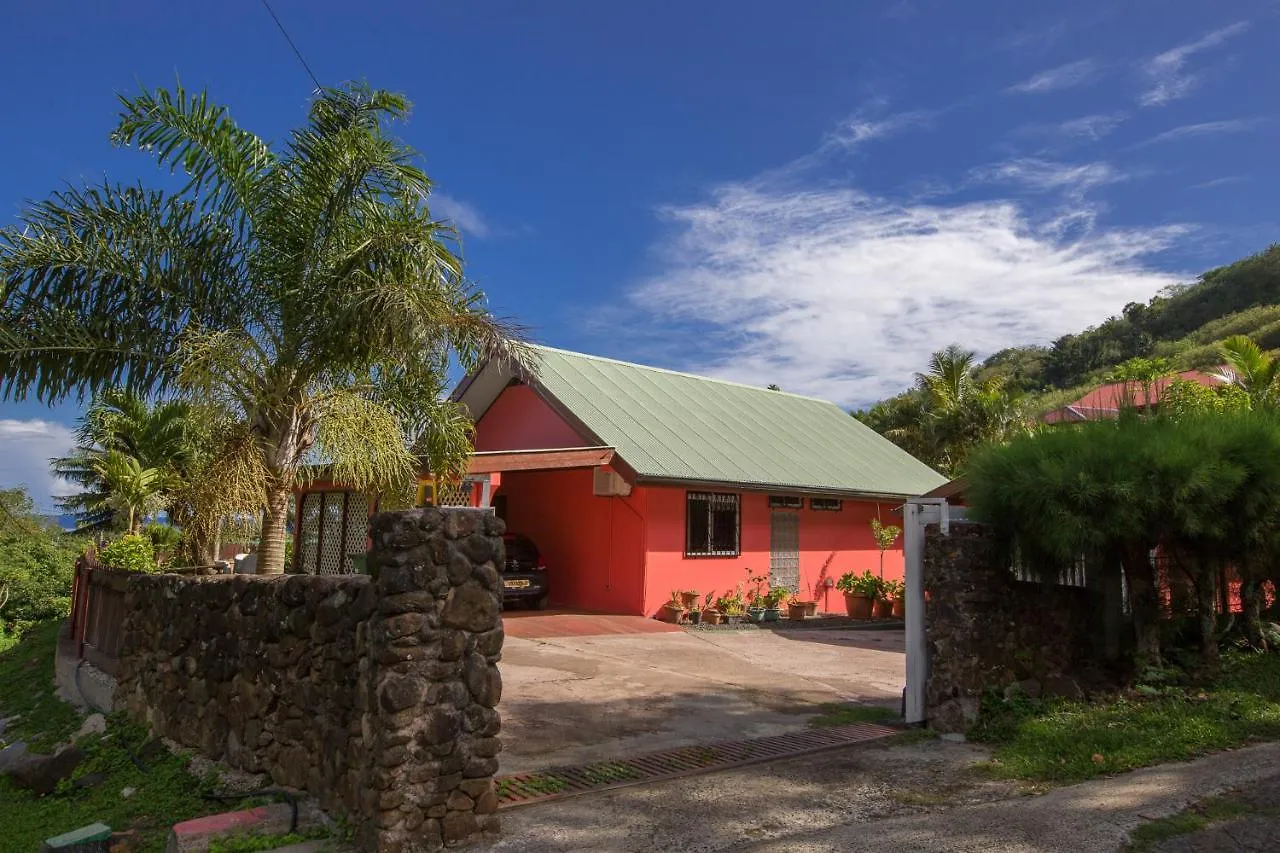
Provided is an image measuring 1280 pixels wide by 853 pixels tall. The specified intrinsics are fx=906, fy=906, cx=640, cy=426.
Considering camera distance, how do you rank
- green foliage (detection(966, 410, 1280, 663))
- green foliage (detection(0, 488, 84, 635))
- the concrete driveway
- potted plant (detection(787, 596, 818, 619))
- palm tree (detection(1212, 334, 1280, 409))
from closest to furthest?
the concrete driveway
green foliage (detection(966, 410, 1280, 663))
palm tree (detection(1212, 334, 1280, 409))
potted plant (detection(787, 596, 818, 619))
green foliage (detection(0, 488, 84, 635))

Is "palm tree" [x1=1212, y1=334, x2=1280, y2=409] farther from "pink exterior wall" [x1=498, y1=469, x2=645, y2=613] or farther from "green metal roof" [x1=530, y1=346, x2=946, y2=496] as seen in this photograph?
"pink exterior wall" [x1=498, y1=469, x2=645, y2=613]

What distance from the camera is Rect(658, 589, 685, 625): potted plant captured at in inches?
623

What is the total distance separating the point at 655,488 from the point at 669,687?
258 inches

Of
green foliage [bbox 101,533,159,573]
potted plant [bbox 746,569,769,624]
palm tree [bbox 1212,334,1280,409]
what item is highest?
palm tree [bbox 1212,334,1280,409]

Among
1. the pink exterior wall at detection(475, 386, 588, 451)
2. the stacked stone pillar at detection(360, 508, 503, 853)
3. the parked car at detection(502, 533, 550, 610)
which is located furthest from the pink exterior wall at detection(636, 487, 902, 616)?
the stacked stone pillar at detection(360, 508, 503, 853)

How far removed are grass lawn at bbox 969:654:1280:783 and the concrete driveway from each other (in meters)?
1.78

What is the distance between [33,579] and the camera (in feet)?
79.3

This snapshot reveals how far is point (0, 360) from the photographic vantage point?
8.63 meters

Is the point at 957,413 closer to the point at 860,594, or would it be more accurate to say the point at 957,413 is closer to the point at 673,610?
the point at 860,594

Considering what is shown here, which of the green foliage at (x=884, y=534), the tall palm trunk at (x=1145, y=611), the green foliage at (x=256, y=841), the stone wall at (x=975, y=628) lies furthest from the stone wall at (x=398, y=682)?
the green foliage at (x=884, y=534)

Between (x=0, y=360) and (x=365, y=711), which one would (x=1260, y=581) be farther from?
(x=0, y=360)

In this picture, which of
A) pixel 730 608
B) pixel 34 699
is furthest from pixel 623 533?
pixel 34 699

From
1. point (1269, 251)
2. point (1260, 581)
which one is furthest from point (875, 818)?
point (1269, 251)

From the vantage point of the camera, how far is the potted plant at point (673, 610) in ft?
A: 51.9
